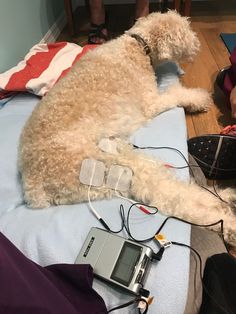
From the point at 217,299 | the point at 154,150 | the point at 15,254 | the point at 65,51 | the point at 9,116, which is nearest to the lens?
the point at 15,254

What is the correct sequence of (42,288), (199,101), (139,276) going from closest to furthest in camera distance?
1. (42,288)
2. (139,276)
3. (199,101)

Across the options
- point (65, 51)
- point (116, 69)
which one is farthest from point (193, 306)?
point (65, 51)


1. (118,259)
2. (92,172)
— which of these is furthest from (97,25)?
(118,259)

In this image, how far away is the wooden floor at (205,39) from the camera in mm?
1850

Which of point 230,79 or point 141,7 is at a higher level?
point 141,7

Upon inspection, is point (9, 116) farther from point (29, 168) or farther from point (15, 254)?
point (15, 254)

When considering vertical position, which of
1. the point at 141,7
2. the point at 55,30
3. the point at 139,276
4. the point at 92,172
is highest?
the point at 141,7

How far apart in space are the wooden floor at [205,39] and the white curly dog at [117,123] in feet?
0.34

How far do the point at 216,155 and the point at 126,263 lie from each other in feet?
2.41

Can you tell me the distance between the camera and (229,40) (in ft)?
8.50

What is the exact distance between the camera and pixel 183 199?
117 centimetres

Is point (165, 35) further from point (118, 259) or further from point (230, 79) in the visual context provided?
point (118, 259)

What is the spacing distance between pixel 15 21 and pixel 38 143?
4.46 feet

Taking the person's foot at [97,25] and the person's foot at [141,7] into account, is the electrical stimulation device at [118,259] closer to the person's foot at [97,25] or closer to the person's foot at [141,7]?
the person's foot at [97,25]
